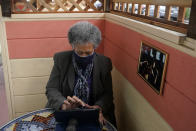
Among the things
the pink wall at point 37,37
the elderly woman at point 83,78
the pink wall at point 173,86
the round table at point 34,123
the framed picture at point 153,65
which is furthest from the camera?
the pink wall at point 37,37

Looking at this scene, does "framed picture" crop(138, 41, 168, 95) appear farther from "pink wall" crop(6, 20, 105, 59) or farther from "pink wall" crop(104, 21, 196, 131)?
"pink wall" crop(6, 20, 105, 59)

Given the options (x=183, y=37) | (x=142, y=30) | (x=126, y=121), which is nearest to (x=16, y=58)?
(x=126, y=121)

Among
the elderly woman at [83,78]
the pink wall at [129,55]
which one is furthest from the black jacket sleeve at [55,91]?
the pink wall at [129,55]

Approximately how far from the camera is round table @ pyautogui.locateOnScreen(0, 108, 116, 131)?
43.9 inches

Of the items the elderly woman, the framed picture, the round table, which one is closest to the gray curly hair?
the elderly woman

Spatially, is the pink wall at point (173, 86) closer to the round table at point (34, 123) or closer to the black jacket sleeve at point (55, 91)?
the round table at point (34, 123)

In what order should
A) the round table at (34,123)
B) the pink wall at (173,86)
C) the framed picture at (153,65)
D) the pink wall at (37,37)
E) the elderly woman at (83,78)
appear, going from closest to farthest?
the pink wall at (173,86), the framed picture at (153,65), the round table at (34,123), the elderly woman at (83,78), the pink wall at (37,37)

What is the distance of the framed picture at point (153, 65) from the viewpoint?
2.95ft

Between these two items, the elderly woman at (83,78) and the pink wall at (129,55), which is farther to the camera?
the elderly woman at (83,78)

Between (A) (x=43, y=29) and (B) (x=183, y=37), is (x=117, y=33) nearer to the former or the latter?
(A) (x=43, y=29)

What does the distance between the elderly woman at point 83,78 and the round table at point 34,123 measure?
0.27ft

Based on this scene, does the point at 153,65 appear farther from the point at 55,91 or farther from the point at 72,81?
the point at 55,91

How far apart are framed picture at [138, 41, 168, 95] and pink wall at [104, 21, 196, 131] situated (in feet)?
0.08

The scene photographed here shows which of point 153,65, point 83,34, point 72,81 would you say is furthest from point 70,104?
point 153,65
